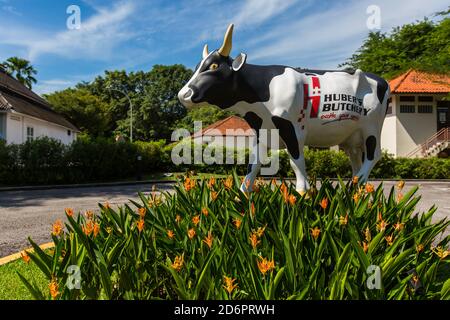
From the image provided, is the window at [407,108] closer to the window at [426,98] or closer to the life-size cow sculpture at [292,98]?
the window at [426,98]

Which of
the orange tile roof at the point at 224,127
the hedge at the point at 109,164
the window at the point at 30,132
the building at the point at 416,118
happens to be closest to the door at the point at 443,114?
the building at the point at 416,118

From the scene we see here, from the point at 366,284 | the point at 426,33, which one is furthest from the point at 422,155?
the point at 366,284

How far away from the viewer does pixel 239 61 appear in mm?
3721

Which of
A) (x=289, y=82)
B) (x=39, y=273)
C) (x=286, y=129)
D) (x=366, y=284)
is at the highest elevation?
(x=289, y=82)

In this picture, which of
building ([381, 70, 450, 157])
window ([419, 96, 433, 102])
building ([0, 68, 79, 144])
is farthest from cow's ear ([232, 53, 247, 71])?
window ([419, 96, 433, 102])

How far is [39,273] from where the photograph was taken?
11.4 ft

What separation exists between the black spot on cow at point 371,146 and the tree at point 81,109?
116 feet

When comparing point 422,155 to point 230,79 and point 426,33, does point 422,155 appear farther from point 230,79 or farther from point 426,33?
point 230,79

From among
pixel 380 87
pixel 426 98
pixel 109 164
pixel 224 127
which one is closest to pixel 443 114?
pixel 426 98

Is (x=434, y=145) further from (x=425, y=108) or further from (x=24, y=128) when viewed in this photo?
(x=24, y=128)

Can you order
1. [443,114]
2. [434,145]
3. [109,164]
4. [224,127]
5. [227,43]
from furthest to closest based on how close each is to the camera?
[224,127] → [443,114] → [434,145] → [109,164] → [227,43]

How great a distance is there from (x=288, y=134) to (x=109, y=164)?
14.4 meters
